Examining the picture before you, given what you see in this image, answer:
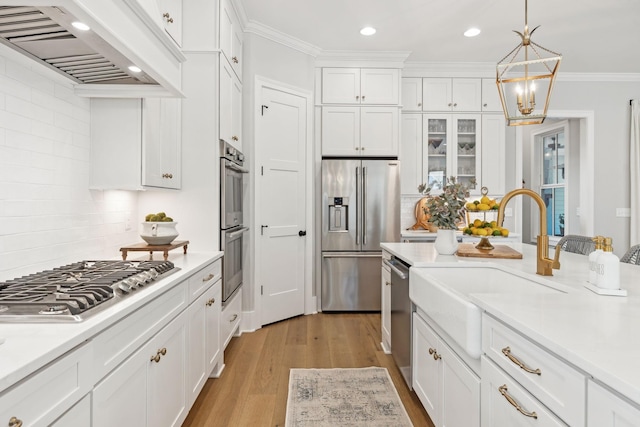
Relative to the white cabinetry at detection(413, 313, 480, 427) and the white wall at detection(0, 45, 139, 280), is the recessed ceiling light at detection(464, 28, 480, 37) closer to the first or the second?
the white cabinetry at detection(413, 313, 480, 427)

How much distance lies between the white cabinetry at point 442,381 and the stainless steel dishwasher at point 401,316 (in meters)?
0.13

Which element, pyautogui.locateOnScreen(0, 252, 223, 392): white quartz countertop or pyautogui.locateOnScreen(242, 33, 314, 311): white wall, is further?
pyautogui.locateOnScreen(242, 33, 314, 311): white wall

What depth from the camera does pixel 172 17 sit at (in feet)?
8.03

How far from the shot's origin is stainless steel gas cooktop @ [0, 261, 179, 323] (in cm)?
110

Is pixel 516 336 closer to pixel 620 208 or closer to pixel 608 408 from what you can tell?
pixel 608 408

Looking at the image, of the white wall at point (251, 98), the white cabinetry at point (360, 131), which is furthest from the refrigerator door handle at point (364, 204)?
the white wall at point (251, 98)

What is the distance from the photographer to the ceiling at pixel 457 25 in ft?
11.1

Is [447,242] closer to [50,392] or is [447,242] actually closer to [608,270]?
[608,270]

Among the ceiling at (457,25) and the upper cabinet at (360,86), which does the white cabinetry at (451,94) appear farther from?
the upper cabinet at (360,86)

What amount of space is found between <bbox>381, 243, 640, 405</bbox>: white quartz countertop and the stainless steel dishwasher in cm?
81

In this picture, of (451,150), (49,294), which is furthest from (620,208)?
(49,294)

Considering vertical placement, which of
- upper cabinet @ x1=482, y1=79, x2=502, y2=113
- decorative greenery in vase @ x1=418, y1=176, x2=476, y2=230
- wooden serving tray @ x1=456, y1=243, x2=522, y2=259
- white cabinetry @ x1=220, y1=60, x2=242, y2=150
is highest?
upper cabinet @ x1=482, y1=79, x2=502, y2=113

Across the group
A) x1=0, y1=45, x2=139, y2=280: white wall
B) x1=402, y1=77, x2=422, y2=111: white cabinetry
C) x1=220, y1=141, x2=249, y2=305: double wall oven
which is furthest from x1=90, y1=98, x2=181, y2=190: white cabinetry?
x1=402, y1=77, x2=422, y2=111: white cabinetry

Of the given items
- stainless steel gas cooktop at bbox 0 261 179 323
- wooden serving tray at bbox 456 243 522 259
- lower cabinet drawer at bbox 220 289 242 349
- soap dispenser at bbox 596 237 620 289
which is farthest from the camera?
lower cabinet drawer at bbox 220 289 242 349
